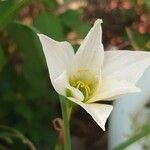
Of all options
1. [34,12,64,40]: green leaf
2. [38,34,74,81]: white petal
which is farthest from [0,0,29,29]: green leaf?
[34,12,64,40]: green leaf

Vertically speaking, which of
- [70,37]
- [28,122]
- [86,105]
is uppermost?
[86,105]

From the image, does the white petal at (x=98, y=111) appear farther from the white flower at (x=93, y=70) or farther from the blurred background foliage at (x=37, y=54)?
the blurred background foliage at (x=37, y=54)

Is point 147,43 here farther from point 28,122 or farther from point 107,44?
point 28,122

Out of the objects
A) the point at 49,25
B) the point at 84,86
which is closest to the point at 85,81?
the point at 84,86

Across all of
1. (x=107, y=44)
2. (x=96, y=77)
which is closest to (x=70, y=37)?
(x=107, y=44)

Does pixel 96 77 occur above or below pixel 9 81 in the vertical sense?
above

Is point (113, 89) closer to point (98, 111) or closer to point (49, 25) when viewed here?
point (98, 111)
